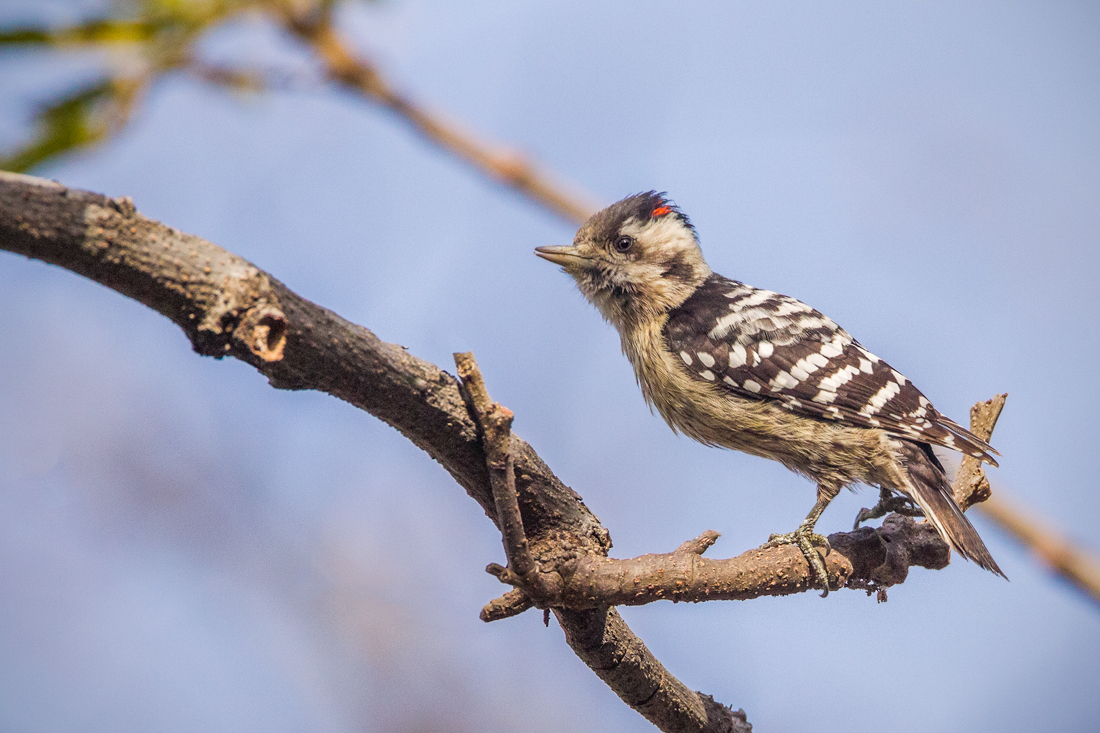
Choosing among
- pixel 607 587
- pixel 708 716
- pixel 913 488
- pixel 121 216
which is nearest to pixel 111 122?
pixel 121 216

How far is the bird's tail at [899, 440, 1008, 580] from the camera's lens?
3498 mm

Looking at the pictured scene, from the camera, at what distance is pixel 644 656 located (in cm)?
295

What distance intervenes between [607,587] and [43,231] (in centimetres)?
173

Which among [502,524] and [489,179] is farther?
[489,179]

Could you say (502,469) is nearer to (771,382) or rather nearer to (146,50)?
(146,50)

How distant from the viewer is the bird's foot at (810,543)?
128 inches

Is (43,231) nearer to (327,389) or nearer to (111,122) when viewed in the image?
(111,122)

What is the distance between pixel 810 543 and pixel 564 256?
199cm

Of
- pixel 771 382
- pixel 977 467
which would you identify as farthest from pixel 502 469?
pixel 977 467

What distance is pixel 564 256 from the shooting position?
15.3 feet

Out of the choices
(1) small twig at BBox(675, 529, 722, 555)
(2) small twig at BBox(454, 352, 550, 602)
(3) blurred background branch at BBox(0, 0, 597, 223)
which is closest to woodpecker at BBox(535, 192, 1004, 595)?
(1) small twig at BBox(675, 529, 722, 555)

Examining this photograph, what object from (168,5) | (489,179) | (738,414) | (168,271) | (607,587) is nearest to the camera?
(168,271)

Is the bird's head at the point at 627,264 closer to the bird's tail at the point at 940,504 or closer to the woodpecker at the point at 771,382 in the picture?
the woodpecker at the point at 771,382

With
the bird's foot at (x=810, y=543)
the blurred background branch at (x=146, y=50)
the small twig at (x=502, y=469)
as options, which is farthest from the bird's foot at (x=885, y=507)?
the blurred background branch at (x=146, y=50)
